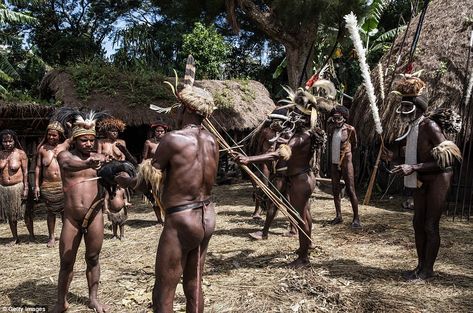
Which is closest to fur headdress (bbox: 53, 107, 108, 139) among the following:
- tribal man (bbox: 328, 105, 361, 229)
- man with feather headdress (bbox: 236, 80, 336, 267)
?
man with feather headdress (bbox: 236, 80, 336, 267)

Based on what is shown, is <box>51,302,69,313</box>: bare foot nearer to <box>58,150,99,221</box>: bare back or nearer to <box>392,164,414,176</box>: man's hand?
<box>58,150,99,221</box>: bare back

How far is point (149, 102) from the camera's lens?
11.2 metres

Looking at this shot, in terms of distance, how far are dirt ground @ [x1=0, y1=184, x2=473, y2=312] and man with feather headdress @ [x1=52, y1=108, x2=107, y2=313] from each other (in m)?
0.31

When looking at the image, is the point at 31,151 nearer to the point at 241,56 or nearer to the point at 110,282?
the point at 110,282

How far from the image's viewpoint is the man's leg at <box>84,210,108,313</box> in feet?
12.3

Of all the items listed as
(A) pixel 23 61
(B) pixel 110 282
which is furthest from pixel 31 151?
(A) pixel 23 61

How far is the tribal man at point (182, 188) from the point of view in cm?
286

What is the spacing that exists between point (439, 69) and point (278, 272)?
6.32m

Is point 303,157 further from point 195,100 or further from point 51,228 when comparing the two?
point 51,228

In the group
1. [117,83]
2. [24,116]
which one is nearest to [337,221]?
[24,116]

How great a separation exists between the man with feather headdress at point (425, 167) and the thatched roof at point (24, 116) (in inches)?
291

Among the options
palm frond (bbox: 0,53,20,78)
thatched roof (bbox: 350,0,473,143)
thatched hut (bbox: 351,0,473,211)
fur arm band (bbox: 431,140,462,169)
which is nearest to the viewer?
fur arm band (bbox: 431,140,462,169)

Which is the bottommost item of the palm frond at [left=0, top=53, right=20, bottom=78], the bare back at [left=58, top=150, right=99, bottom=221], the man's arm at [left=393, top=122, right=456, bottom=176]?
the bare back at [left=58, top=150, right=99, bottom=221]

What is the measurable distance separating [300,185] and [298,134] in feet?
1.84
